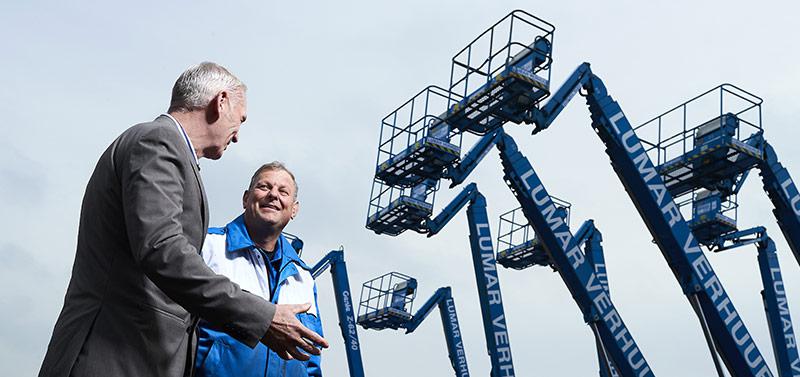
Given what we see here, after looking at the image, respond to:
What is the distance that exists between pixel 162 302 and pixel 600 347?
38.9ft

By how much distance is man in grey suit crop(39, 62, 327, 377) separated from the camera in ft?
7.68

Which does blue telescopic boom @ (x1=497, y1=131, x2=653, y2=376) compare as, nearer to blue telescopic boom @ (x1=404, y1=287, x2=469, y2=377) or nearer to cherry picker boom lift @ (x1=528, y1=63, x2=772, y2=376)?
cherry picker boom lift @ (x1=528, y1=63, x2=772, y2=376)

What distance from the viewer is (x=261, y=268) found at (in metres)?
3.63

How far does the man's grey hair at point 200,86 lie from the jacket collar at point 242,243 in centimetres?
95

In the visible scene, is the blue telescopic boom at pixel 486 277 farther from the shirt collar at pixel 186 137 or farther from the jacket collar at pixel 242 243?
the shirt collar at pixel 186 137

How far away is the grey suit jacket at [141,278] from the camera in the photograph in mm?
2340

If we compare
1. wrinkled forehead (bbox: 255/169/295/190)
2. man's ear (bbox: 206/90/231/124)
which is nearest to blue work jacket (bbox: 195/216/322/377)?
wrinkled forehead (bbox: 255/169/295/190)

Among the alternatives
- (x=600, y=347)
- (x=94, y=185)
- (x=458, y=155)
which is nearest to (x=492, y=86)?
(x=458, y=155)

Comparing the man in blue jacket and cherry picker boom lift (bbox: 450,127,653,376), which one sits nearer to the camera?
the man in blue jacket

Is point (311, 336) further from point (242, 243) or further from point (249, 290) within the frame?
point (242, 243)

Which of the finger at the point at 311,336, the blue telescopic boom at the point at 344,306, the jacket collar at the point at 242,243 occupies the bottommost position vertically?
the finger at the point at 311,336

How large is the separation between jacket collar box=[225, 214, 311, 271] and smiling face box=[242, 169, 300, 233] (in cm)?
4

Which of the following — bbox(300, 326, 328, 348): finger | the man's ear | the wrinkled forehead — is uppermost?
the wrinkled forehead

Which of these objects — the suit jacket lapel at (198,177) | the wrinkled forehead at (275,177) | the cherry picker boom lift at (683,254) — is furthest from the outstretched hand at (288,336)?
the cherry picker boom lift at (683,254)
